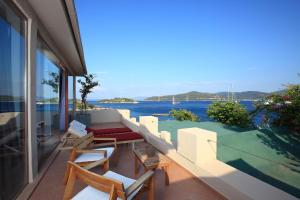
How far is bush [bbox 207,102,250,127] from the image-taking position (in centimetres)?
870

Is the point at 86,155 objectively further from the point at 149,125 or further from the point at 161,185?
the point at 149,125

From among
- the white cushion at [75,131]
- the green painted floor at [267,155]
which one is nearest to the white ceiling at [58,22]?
the white cushion at [75,131]

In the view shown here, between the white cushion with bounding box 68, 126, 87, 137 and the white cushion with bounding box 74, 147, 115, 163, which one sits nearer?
the white cushion with bounding box 74, 147, 115, 163

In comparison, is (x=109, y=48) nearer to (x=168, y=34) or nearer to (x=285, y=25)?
(x=168, y=34)

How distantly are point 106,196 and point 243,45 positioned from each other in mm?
19394

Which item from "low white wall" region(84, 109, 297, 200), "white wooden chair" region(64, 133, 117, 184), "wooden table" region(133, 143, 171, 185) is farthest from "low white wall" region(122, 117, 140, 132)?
"wooden table" region(133, 143, 171, 185)

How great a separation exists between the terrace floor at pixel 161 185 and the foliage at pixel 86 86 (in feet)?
23.2

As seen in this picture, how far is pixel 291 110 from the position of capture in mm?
6121

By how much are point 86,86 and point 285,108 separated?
29.3ft

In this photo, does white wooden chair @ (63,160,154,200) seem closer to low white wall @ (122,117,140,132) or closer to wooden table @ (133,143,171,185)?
wooden table @ (133,143,171,185)

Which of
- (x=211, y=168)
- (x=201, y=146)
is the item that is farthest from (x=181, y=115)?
(x=211, y=168)

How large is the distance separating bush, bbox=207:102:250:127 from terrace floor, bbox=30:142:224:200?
5503mm

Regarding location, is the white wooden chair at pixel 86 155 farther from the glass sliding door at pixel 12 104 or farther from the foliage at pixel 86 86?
the foliage at pixel 86 86

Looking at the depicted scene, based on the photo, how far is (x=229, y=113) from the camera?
29.2 ft
